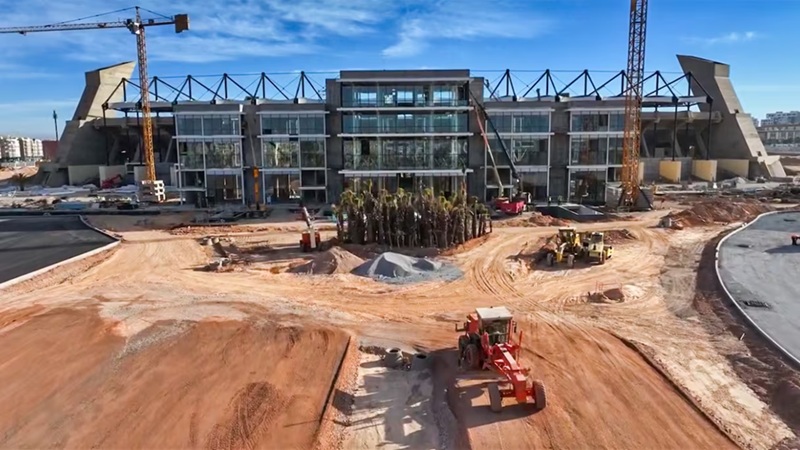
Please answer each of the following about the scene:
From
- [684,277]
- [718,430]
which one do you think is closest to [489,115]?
[684,277]

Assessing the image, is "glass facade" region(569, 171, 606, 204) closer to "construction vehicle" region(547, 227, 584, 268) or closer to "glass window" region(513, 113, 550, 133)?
"glass window" region(513, 113, 550, 133)

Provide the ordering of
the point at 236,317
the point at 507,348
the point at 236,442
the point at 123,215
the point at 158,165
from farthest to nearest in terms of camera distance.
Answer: the point at 158,165 < the point at 123,215 < the point at 236,317 < the point at 507,348 < the point at 236,442

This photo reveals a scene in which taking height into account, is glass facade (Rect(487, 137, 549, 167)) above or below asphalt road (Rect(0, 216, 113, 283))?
above

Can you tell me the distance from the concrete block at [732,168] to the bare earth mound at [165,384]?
85.4 meters

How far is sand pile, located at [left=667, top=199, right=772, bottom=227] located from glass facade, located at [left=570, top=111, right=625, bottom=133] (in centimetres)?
1237

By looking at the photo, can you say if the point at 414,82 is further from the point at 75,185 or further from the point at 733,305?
the point at 75,185

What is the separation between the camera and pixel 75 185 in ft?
280

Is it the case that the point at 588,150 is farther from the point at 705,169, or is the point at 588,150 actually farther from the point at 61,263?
the point at 61,263

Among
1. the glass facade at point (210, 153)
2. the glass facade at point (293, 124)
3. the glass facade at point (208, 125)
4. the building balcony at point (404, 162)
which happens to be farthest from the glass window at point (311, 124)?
the glass facade at point (210, 153)

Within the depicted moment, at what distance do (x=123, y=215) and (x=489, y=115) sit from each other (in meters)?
37.0

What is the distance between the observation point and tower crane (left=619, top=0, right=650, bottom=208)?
54.9 metres

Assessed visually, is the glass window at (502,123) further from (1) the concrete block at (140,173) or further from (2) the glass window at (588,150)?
(1) the concrete block at (140,173)

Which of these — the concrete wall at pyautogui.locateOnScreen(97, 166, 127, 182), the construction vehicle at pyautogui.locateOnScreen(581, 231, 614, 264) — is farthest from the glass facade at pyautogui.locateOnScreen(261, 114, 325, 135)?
the concrete wall at pyautogui.locateOnScreen(97, 166, 127, 182)

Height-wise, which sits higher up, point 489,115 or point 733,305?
point 489,115
